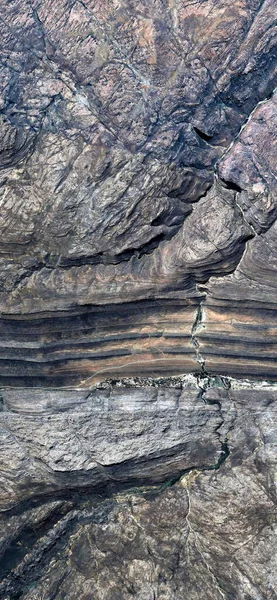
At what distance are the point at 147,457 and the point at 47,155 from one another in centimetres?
237

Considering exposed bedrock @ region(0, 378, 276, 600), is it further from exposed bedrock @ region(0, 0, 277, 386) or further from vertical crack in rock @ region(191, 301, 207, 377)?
exposed bedrock @ region(0, 0, 277, 386)

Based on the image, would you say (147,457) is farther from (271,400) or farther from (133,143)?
(133,143)

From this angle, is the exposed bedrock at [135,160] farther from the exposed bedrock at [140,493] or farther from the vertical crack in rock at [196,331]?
the exposed bedrock at [140,493]

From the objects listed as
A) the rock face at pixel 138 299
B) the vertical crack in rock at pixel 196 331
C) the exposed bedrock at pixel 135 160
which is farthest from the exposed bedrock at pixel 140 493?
the exposed bedrock at pixel 135 160

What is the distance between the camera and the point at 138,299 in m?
4.62

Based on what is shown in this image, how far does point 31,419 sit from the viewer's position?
4785 mm

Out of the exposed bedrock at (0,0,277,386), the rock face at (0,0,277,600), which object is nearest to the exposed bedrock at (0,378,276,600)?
the rock face at (0,0,277,600)

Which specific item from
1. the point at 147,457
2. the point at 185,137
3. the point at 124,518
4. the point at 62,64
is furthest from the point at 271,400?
the point at 62,64

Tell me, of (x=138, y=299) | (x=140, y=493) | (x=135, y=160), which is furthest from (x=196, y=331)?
(x=140, y=493)

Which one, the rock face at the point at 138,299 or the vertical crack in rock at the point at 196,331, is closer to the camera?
the rock face at the point at 138,299

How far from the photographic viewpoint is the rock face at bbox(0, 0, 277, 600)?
4430 mm

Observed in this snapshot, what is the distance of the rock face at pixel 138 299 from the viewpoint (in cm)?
443

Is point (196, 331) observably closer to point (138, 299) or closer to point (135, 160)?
point (138, 299)

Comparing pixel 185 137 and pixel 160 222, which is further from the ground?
pixel 185 137
